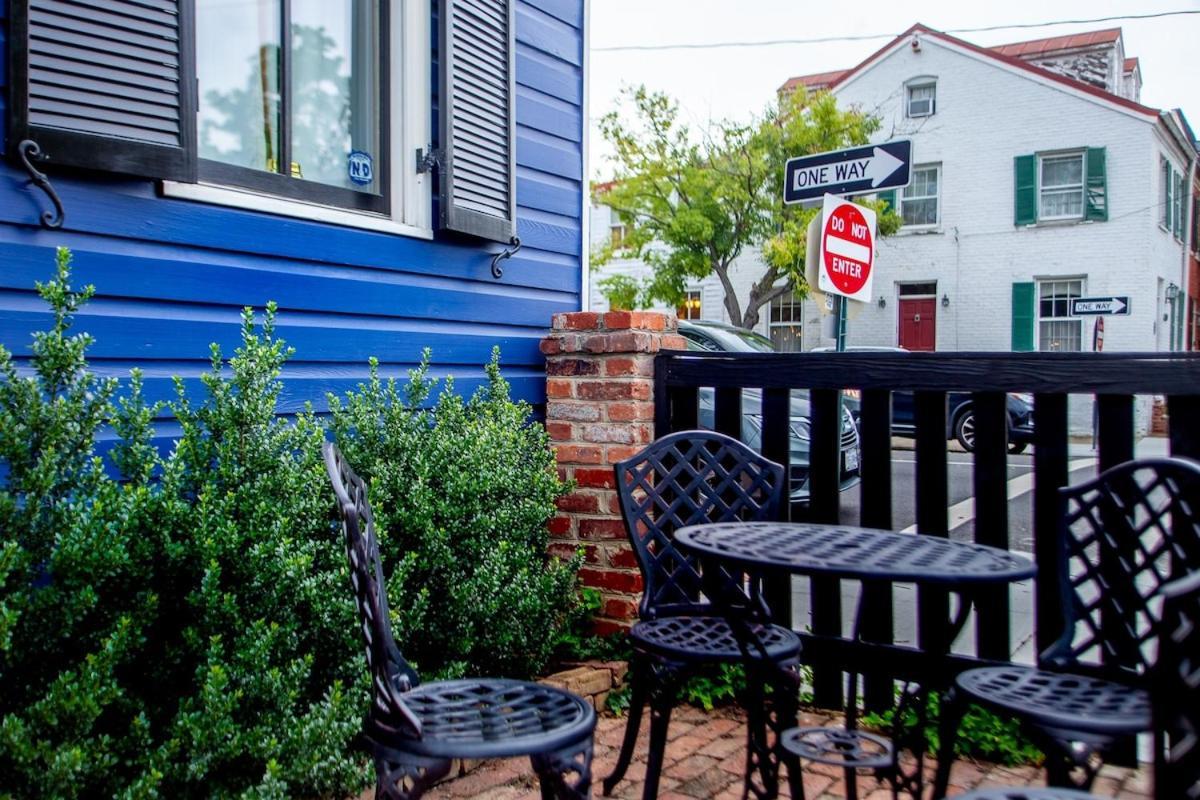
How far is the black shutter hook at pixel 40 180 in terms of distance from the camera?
251cm

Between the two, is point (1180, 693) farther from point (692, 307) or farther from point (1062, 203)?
point (692, 307)

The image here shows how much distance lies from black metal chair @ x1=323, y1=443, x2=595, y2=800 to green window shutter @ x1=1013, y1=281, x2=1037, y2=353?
19591mm

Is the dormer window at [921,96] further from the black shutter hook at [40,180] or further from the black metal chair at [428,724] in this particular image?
the black metal chair at [428,724]

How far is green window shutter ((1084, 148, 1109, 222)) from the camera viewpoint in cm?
1884

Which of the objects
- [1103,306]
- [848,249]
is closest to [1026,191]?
[1103,306]

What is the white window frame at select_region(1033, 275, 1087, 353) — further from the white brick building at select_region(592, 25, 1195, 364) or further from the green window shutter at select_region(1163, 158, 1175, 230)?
the green window shutter at select_region(1163, 158, 1175, 230)

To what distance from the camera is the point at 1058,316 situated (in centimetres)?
1938

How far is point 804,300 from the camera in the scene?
21.6 meters

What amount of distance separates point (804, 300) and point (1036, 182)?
17.3ft

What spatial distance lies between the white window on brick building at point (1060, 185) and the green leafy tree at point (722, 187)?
10.7 ft

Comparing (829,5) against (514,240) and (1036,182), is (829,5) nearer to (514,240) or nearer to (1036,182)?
(1036,182)

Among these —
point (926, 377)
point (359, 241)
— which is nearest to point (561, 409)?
point (359, 241)

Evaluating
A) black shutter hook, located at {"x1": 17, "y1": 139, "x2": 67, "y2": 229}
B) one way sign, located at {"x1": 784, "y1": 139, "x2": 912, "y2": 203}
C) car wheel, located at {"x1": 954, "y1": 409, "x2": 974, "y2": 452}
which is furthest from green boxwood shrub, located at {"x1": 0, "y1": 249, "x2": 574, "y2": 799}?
car wheel, located at {"x1": 954, "y1": 409, "x2": 974, "y2": 452}

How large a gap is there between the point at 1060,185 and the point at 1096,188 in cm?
78
